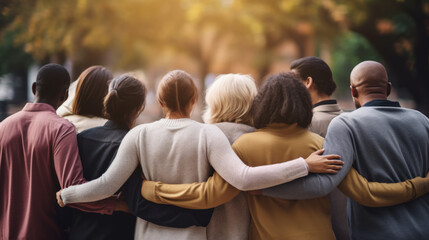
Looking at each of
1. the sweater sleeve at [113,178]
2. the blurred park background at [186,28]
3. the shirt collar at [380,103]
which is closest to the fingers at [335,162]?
the shirt collar at [380,103]

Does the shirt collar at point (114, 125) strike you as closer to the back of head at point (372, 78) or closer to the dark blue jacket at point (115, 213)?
the dark blue jacket at point (115, 213)

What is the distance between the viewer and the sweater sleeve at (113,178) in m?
2.87

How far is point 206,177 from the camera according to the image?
2.90 meters

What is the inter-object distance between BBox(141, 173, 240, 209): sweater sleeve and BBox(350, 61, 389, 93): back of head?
121cm

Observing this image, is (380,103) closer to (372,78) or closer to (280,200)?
(372,78)

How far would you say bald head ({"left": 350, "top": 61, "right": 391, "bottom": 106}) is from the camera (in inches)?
119

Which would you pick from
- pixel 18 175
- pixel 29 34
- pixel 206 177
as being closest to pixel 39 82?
pixel 18 175

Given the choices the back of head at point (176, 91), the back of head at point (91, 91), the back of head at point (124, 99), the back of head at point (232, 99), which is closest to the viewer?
the back of head at point (176, 91)

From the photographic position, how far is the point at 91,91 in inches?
137

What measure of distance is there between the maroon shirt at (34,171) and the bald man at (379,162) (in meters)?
1.48

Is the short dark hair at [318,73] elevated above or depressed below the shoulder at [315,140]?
above

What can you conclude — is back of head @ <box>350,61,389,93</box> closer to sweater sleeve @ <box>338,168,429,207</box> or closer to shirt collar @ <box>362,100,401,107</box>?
shirt collar @ <box>362,100,401,107</box>

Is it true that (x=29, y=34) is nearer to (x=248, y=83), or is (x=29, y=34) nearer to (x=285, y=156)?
(x=248, y=83)

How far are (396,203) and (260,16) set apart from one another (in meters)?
11.1
